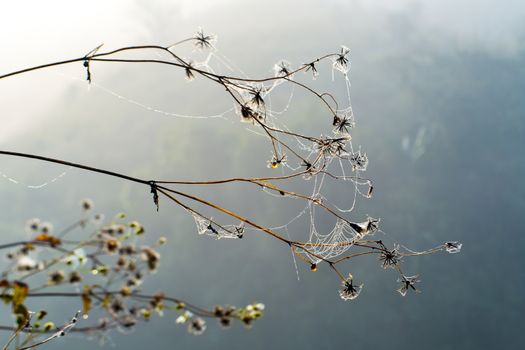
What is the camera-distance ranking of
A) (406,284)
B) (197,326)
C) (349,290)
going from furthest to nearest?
(406,284) → (349,290) → (197,326)

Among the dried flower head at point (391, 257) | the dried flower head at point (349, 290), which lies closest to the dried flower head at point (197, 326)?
the dried flower head at point (349, 290)

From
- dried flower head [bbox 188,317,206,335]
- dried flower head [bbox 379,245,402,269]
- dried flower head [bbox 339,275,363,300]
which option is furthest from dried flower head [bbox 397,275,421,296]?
dried flower head [bbox 188,317,206,335]

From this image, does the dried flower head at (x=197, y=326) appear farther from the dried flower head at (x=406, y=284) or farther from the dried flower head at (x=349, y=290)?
the dried flower head at (x=406, y=284)

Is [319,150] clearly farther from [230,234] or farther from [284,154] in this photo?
[230,234]

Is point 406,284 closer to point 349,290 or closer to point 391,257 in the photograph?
point 391,257

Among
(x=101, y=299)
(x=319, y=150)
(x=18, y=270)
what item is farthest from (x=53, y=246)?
(x=319, y=150)

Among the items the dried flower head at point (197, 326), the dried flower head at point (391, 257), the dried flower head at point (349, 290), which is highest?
the dried flower head at point (391, 257)

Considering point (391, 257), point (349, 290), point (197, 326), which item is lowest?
Answer: point (197, 326)

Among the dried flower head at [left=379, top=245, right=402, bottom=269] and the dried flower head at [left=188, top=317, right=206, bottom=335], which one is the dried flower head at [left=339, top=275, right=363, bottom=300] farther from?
the dried flower head at [left=188, top=317, right=206, bottom=335]

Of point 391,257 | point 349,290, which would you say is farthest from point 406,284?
point 349,290

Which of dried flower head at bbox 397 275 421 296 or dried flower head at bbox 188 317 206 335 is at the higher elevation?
dried flower head at bbox 397 275 421 296

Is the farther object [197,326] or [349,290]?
[349,290]
